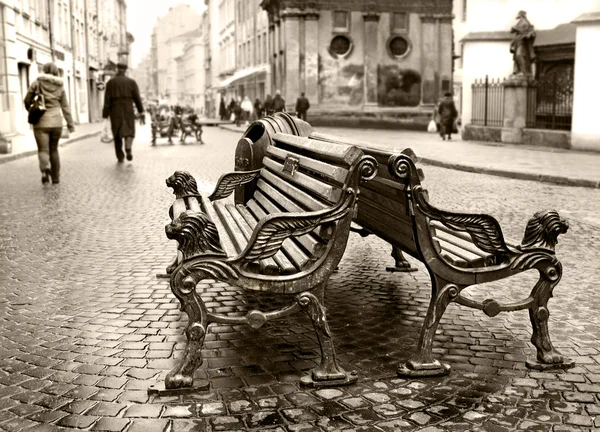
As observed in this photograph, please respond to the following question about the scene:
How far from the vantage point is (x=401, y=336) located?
4.82m

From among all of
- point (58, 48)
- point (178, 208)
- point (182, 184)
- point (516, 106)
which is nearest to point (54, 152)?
point (182, 184)

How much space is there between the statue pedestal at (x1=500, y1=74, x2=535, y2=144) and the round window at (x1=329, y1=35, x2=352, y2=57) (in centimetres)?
1949

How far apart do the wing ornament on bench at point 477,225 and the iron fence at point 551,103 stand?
1890 cm

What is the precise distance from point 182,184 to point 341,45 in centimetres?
3747

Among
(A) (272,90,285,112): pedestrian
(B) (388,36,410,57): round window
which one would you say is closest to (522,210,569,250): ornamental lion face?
(A) (272,90,285,112): pedestrian

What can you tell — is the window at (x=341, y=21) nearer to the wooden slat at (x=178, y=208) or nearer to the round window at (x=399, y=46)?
the round window at (x=399, y=46)

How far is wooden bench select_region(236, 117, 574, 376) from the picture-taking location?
4191 millimetres

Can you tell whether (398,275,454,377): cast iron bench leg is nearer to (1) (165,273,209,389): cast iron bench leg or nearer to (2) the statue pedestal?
(1) (165,273,209,389): cast iron bench leg

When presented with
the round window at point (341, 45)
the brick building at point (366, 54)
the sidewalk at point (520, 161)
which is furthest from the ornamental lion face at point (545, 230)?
the round window at point (341, 45)

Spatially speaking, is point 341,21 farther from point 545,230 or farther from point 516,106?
point 545,230

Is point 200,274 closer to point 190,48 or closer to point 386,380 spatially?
point 386,380

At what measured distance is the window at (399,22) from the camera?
1719 inches

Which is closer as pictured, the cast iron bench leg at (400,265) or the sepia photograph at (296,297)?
the sepia photograph at (296,297)

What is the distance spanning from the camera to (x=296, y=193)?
4.99 m
